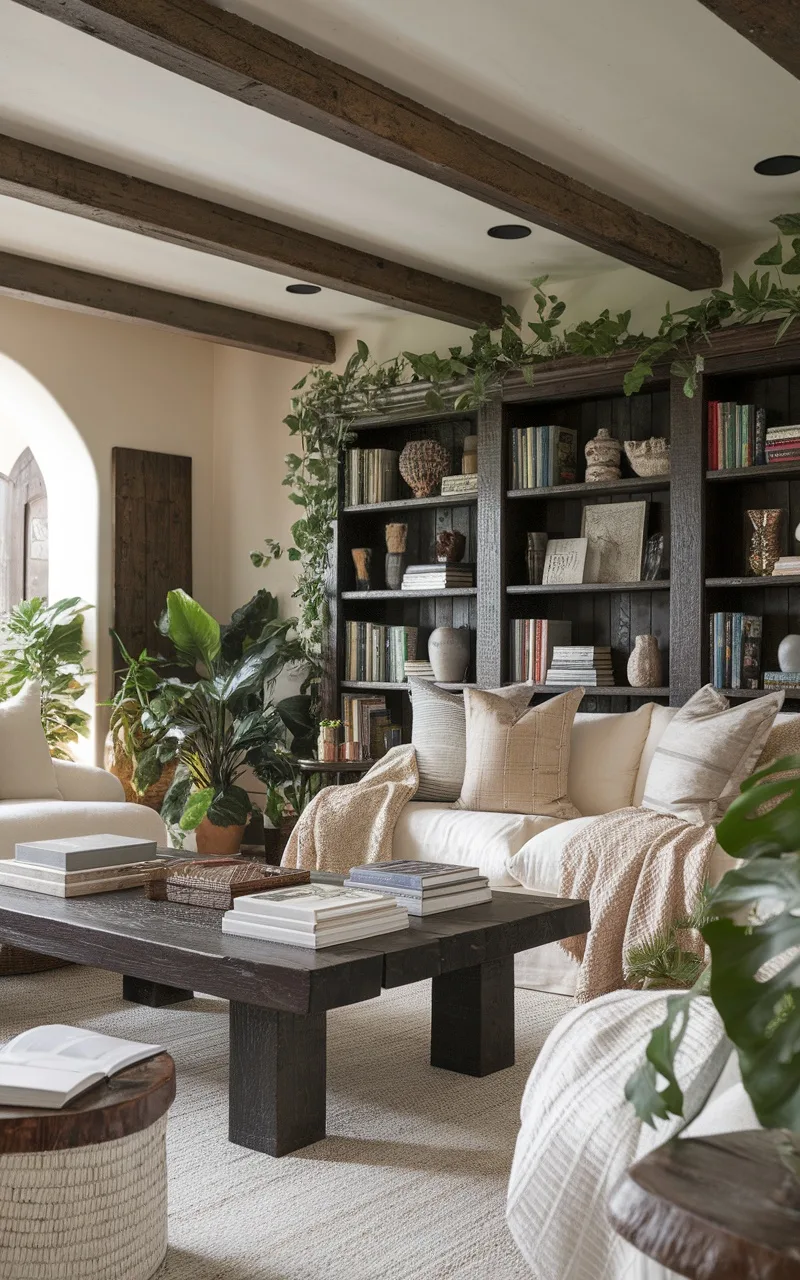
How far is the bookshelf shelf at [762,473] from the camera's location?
4.60m

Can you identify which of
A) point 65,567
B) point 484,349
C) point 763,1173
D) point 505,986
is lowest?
point 505,986

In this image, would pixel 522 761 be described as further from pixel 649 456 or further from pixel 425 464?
pixel 425 464

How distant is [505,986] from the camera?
Result: 2.98 metres

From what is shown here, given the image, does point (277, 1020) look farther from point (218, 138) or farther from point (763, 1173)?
point (218, 138)

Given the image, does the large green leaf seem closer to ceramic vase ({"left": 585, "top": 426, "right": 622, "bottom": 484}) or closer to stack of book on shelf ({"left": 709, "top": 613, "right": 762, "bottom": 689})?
ceramic vase ({"left": 585, "top": 426, "right": 622, "bottom": 484})

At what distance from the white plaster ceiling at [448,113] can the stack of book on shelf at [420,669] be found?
5.81ft

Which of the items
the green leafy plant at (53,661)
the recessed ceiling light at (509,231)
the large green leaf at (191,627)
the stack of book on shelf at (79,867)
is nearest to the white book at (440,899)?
the stack of book on shelf at (79,867)

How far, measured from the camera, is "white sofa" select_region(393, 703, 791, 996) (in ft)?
12.3

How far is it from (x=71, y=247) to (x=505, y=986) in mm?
3497

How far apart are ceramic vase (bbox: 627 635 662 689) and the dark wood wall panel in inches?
102

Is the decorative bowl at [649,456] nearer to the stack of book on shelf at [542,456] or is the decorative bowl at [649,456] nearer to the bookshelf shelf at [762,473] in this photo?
the bookshelf shelf at [762,473]

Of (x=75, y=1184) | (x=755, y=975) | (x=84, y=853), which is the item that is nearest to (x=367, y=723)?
(x=84, y=853)

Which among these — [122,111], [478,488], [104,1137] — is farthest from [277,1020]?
[478,488]

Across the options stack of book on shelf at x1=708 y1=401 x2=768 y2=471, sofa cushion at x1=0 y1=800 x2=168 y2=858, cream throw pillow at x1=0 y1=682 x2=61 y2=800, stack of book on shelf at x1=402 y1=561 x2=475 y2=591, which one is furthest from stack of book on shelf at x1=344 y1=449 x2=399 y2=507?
sofa cushion at x1=0 y1=800 x2=168 y2=858
